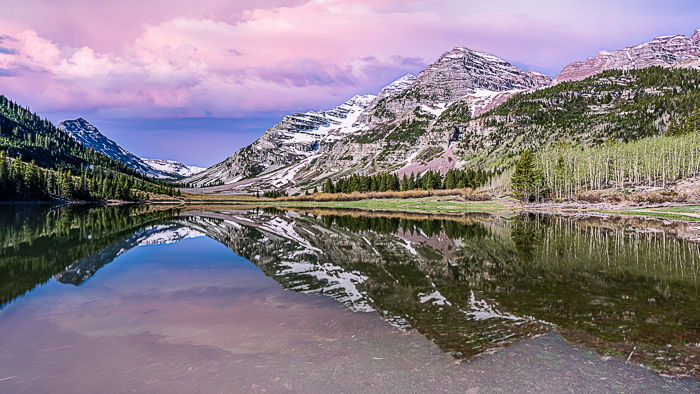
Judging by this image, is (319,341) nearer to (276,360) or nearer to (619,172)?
(276,360)

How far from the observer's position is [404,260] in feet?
76.8

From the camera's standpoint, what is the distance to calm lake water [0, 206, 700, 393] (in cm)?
820

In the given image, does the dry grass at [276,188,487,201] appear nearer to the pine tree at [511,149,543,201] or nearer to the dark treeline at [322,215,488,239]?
the pine tree at [511,149,543,201]

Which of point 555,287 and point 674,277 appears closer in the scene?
point 555,287

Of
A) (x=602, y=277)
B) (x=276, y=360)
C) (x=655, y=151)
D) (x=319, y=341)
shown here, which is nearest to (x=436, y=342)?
(x=319, y=341)

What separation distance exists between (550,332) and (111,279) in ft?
61.3

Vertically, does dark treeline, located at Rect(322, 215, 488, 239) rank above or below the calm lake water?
above

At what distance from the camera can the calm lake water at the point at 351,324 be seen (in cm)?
820

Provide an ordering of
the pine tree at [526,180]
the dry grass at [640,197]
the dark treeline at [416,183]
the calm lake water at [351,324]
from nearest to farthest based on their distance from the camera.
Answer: the calm lake water at [351,324] < the dry grass at [640,197] < the pine tree at [526,180] < the dark treeline at [416,183]

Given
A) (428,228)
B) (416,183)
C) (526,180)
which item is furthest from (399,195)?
(428,228)

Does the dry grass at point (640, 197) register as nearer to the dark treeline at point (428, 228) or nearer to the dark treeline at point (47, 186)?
the dark treeline at point (428, 228)

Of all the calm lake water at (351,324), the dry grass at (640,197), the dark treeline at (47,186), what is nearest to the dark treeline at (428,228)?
the calm lake water at (351,324)

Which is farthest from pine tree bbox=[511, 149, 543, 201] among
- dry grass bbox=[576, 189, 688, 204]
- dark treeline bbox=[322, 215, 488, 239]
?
dark treeline bbox=[322, 215, 488, 239]

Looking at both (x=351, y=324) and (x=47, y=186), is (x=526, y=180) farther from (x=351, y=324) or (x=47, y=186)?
(x=47, y=186)
